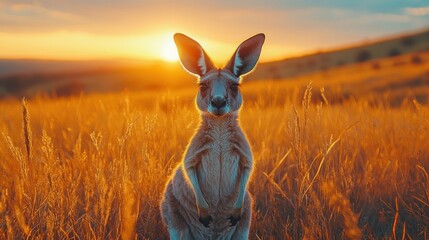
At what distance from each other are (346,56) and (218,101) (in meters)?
52.4

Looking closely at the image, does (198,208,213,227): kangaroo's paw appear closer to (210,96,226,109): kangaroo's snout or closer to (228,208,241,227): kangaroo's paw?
(228,208,241,227): kangaroo's paw

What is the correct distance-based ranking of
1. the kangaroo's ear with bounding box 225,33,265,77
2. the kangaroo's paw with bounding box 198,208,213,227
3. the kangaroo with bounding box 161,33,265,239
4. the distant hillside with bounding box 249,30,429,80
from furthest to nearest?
1. the distant hillside with bounding box 249,30,429,80
2. the kangaroo's ear with bounding box 225,33,265,77
3. the kangaroo with bounding box 161,33,265,239
4. the kangaroo's paw with bounding box 198,208,213,227

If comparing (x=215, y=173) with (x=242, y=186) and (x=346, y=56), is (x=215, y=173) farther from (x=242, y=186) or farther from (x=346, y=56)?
(x=346, y=56)

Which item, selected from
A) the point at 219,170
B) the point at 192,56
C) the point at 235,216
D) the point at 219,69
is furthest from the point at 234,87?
the point at 235,216

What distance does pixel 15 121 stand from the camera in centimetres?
863

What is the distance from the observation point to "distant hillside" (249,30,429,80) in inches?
1925

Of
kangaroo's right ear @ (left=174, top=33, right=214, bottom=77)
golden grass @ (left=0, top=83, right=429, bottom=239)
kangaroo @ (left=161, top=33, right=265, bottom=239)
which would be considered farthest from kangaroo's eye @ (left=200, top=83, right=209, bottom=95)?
golden grass @ (left=0, top=83, right=429, bottom=239)

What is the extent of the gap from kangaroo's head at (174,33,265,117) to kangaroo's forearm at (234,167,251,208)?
1.43ft

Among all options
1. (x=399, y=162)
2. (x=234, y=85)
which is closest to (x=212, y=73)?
(x=234, y=85)

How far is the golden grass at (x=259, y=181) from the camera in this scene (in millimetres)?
3537

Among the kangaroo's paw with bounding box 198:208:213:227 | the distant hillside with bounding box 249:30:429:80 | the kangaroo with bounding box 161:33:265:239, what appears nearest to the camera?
the kangaroo's paw with bounding box 198:208:213:227

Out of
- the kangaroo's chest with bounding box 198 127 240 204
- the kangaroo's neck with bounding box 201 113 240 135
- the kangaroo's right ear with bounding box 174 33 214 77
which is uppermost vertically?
the kangaroo's right ear with bounding box 174 33 214 77

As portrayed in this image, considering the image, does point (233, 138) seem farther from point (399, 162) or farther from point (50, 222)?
point (399, 162)

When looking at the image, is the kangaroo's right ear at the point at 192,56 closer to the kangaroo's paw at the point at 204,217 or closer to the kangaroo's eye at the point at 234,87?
the kangaroo's eye at the point at 234,87
